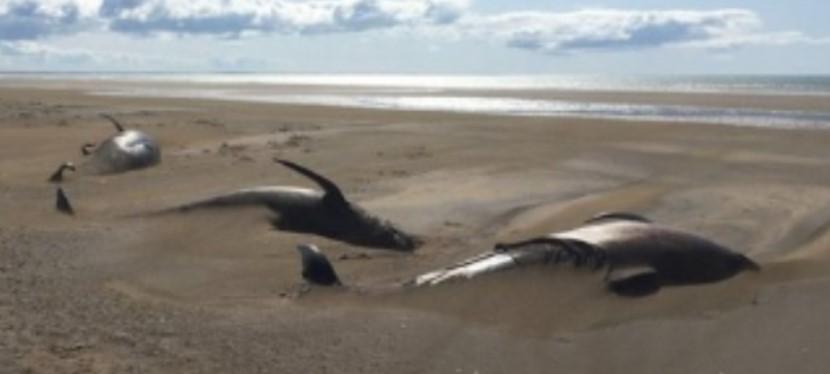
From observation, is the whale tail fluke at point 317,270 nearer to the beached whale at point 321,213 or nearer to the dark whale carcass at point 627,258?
the dark whale carcass at point 627,258

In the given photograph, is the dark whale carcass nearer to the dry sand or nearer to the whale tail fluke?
the dry sand

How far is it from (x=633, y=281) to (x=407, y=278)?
172cm

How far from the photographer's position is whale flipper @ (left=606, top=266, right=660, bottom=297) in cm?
698

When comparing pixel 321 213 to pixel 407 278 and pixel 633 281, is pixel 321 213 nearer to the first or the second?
pixel 407 278

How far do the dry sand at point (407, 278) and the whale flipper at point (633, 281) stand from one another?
13 cm

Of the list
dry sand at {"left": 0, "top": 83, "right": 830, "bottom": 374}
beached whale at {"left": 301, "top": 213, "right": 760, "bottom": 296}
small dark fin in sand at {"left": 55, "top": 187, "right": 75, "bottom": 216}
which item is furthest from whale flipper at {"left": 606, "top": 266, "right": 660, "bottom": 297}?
small dark fin in sand at {"left": 55, "top": 187, "right": 75, "bottom": 216}

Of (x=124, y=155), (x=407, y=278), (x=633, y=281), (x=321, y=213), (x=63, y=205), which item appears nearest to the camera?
(x=633, y=281)

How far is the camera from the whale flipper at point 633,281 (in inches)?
275

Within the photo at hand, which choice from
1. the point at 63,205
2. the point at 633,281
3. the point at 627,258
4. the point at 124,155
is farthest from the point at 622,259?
the point at 124,155

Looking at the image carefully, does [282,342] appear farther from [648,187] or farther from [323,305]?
[648,187]

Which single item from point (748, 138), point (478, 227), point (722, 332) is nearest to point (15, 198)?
point (478, 227)

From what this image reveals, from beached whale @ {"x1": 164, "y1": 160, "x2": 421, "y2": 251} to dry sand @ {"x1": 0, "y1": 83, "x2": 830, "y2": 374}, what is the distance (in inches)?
9.4

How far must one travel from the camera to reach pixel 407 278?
7.76 meters

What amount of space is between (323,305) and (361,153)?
33.3 ft
